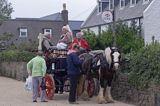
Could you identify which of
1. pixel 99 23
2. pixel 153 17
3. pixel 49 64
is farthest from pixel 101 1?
pixel 49 64

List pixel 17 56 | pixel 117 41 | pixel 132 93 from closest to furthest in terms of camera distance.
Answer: pixel 132 93, pixel 117 41, pixel 17 56

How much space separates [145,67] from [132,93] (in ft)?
4.07

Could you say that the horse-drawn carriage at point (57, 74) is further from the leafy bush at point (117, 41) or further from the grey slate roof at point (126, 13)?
the grey slate roof at point (126, 13)

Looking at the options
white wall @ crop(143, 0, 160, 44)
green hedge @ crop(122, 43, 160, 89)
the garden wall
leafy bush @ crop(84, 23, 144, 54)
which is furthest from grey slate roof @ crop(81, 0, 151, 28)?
green hedge @ crop(122, 43, 160, 89)

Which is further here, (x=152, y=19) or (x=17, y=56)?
(x=152, y=19)

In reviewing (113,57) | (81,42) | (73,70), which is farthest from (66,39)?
(113,57)

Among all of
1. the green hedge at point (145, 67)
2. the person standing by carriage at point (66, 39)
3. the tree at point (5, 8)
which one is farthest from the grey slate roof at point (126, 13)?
the tree at point (5, 8)

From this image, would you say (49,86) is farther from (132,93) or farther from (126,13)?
(126,13)

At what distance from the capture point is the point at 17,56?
3173cm

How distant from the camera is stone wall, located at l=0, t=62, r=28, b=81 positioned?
96.4ft

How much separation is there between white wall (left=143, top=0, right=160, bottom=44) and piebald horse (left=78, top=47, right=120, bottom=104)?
26.8 meters

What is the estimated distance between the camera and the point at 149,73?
1481 centimetres

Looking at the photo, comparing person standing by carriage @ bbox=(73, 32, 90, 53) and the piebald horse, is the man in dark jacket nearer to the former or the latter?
the piebald horse

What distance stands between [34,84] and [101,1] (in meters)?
40.5
